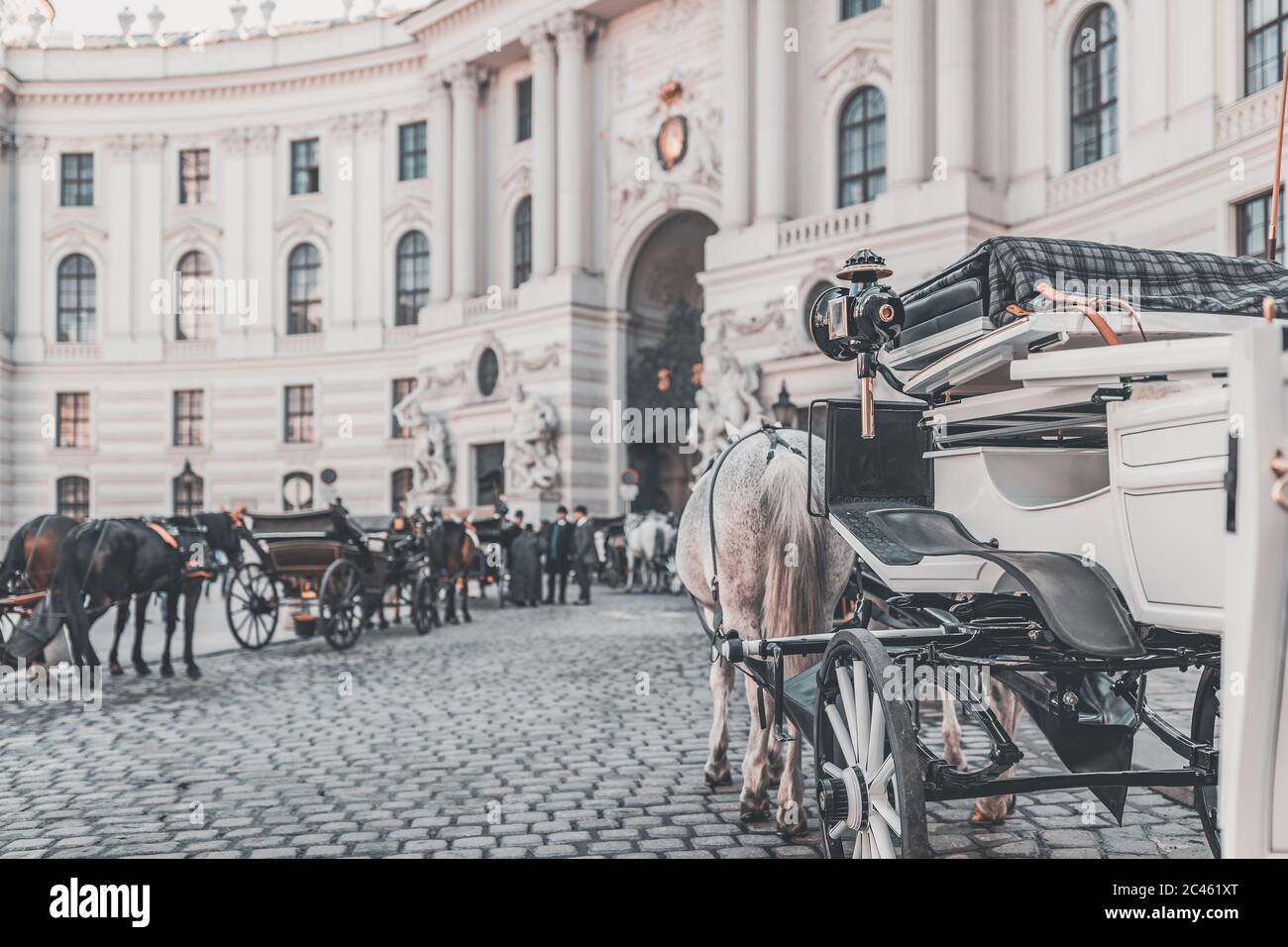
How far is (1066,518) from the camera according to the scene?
388 centimetres

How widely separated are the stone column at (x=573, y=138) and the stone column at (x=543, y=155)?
0.62 metres

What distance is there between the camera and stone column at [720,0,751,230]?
2809 centimetres

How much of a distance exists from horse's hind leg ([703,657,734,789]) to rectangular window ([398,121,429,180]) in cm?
3487

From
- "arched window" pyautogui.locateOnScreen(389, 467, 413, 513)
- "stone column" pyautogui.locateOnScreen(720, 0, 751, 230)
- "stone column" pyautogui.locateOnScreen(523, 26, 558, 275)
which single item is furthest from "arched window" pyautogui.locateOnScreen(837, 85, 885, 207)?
"arched window" pyautogui.locateOnScreen(389, 467, 413, 513)

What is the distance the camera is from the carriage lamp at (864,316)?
4.07 metres

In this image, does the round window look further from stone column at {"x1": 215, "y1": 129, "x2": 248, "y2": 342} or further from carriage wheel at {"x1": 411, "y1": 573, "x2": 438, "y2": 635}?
carriage wheel at {"x1": 411, "y1": 573, "x2": 438, "y2": 635}

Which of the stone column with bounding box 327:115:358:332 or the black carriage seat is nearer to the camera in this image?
the black carriage seat

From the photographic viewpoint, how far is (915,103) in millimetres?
24422

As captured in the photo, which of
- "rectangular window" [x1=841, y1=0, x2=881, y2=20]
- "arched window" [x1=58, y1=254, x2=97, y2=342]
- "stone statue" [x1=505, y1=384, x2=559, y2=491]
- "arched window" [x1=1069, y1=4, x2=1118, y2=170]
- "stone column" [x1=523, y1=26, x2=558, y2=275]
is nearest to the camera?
"arched window" [x1=1069, y1=4, x2=1118, y2=170]

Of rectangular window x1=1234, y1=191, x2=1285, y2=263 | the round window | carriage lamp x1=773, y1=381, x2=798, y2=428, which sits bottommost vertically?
carriage lamp x1=773, y1=381, x2=798, y2=428

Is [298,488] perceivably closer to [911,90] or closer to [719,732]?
[911,90]

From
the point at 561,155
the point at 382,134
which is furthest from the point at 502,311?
the point at 382,134
